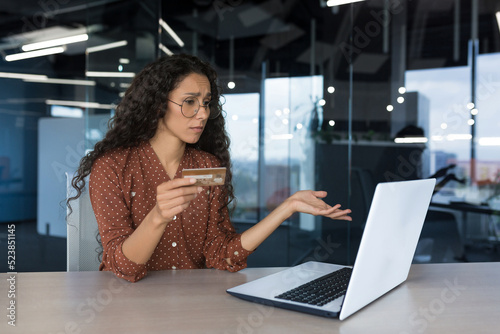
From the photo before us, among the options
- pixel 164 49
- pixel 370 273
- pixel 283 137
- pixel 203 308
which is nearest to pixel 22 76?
pixel 164 49

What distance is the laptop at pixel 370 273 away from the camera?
996 millimetres

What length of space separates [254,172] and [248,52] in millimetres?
1092

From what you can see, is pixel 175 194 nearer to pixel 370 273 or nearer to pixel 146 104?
pixel 370 273

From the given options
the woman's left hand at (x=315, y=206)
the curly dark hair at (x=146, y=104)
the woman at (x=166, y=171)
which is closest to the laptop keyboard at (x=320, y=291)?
the woman's left hand at (x=315, y=206)

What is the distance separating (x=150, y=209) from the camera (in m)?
1.79

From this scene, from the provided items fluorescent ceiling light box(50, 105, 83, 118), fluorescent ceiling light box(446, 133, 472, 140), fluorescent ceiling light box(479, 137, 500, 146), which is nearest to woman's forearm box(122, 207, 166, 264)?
fluorescent ceiling light box(50, 105, 83, 118)

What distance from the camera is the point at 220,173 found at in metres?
1.17

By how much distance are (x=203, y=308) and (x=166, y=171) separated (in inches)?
35.1

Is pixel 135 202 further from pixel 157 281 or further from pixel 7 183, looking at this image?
pixel 7 183

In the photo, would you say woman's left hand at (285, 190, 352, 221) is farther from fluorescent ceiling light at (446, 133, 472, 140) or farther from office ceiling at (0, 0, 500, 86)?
fluorescent ceiling light at (446, 133, 472, 140)

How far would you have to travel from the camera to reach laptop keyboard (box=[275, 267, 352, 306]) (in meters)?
1.11

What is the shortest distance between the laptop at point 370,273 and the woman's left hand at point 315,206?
6.8 inches

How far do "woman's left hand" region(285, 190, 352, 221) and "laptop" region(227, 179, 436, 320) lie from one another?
0.57 ft

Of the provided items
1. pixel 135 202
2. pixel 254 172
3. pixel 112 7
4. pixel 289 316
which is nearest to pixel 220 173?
pixel 289 316
